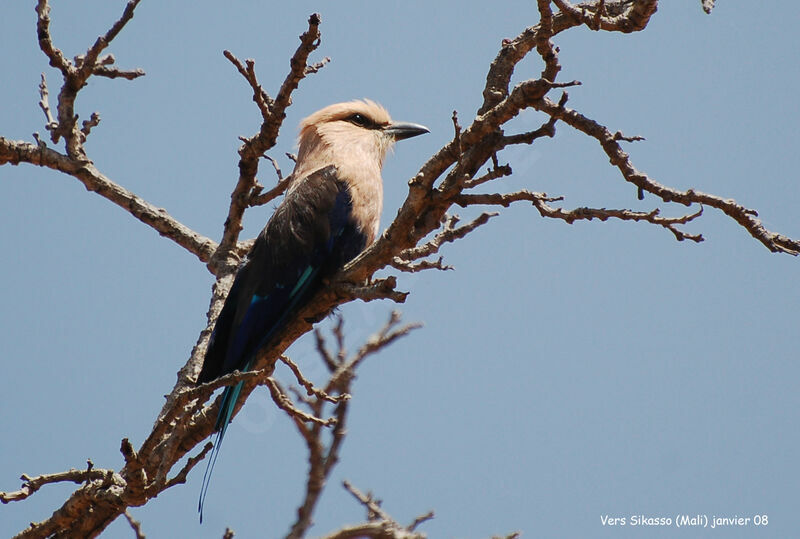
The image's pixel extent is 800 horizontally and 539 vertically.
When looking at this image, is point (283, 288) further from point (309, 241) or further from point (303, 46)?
point (303, 46)

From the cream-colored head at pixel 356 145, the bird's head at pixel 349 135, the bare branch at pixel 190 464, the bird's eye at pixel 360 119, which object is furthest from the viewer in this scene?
the bird's eye at pixel 360 119

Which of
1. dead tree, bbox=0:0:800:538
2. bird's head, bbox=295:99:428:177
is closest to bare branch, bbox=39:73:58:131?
dead tree, bbox=0:0:800:538

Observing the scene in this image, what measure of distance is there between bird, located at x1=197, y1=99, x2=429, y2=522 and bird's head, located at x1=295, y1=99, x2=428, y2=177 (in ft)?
0.05

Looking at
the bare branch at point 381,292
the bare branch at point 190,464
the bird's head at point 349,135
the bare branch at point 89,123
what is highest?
the bird's head at point 349,135

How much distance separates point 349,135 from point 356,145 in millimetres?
144

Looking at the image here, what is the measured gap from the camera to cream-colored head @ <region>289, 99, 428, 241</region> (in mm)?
4984

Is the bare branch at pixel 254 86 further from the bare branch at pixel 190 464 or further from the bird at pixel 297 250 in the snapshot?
the bare branch at pixel 190 464

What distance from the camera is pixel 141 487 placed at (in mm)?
2998

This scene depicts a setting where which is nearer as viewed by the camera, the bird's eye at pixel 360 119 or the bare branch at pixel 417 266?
the bare branch at pixel 417 266

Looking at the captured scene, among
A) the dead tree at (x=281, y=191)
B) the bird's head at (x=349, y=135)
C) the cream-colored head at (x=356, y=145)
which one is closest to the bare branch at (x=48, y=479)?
the dead tree at (x=281, y=191)

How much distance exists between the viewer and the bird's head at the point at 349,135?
17.6 ft

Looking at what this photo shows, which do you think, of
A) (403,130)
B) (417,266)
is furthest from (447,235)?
(403,130)

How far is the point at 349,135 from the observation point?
5.62m

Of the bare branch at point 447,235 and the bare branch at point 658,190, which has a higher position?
the bare branch at point 447,235
